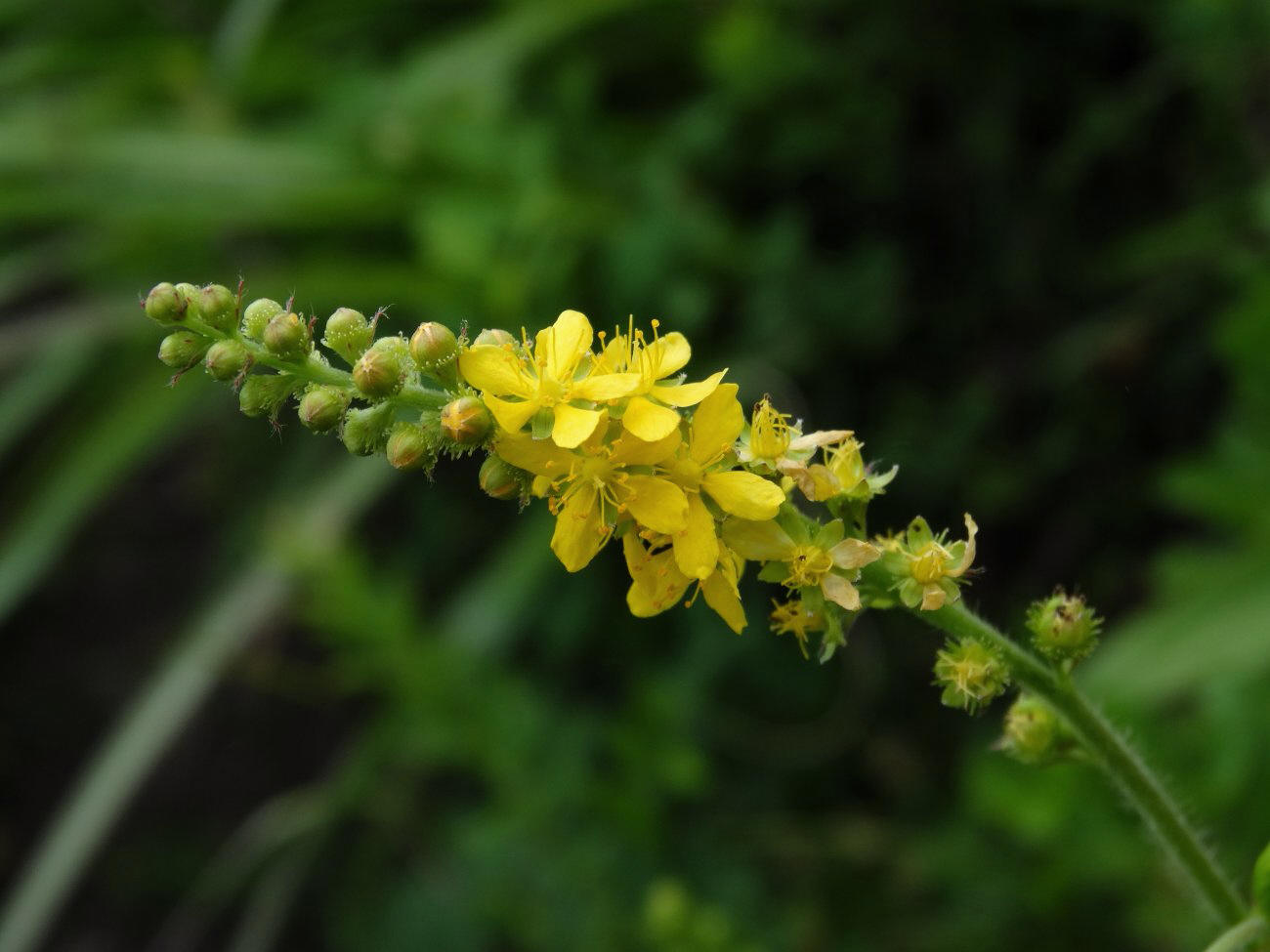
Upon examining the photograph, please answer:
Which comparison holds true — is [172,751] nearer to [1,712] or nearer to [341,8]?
[1,712]

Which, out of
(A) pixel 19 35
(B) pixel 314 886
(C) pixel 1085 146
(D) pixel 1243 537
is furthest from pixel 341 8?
(D) pixel 1243 537

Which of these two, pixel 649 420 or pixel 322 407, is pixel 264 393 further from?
pixel 649 420

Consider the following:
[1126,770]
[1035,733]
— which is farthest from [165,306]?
[1126,770]

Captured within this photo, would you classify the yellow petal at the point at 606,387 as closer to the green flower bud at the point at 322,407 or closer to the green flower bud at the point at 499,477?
the green flower bud at the point at 499,477

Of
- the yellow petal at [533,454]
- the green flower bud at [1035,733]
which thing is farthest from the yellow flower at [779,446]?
the green flower bud at [1035,733]

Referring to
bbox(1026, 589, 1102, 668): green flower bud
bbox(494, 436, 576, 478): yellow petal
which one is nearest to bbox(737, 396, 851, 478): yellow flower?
bbox(494, 436, 576, 478): yellow petal
